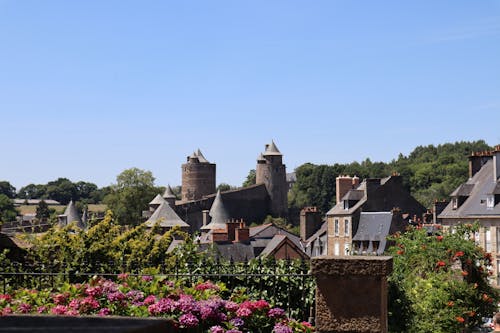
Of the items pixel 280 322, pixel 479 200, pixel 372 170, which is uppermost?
pixel 372 170

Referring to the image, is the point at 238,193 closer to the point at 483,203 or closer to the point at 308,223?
the point at 308,223

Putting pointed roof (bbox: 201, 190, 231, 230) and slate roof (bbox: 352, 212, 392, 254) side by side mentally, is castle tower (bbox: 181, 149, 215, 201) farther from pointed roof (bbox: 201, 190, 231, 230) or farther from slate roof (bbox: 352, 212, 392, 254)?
slate roof (bbox: 352, 212, 392, 254)

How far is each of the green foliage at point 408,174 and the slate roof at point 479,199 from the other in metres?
92.0

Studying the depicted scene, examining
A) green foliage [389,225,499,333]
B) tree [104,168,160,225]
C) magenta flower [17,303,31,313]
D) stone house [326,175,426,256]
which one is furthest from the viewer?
tree [104,168,160,225]

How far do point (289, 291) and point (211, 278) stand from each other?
1.96 meters

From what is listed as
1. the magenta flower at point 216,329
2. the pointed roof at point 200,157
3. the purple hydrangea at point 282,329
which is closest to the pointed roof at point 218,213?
the pointed roof at point 200,157

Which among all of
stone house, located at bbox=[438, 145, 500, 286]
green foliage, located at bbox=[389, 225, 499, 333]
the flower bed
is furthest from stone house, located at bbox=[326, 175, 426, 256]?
the flower bed

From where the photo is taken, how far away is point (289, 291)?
899cm

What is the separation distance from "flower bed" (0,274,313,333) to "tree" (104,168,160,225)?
91822 millimetres

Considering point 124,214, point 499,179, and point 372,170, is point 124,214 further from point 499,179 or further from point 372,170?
point 372,170

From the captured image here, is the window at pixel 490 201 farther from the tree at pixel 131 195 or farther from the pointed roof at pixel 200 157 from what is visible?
the pointed roof at pixel 200 157

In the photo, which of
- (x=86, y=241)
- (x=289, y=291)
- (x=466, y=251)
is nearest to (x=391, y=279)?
(x=289, y=291)

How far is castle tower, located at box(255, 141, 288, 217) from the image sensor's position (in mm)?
126500

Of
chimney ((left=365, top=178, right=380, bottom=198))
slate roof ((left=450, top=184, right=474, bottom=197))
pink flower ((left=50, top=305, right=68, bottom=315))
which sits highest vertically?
chimney ((left=365, top=178, right=380, bottom=198))
